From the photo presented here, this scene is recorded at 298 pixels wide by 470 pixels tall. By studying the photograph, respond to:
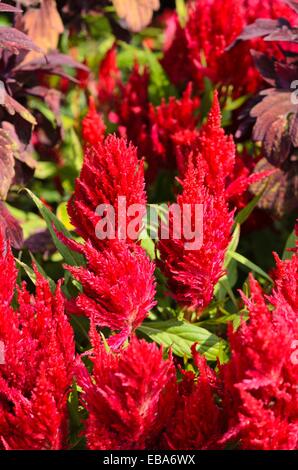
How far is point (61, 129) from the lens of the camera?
1.91 metres

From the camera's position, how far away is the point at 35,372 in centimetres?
108

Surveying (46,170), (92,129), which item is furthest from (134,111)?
(46,170)

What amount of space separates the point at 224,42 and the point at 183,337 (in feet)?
2.77

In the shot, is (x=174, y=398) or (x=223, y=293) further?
(x=223, y=293)

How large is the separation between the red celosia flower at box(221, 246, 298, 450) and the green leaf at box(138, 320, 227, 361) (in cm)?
26

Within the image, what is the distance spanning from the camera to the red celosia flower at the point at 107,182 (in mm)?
1141

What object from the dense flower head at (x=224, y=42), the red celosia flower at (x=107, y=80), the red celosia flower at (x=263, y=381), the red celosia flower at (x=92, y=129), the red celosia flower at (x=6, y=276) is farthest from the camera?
the red celosia flower at (x=107, y=80)

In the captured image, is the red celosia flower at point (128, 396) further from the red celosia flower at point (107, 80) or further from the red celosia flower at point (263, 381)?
the red celosia flower at point (107, 80)

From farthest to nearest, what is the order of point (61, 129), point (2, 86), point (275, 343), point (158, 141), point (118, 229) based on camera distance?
point (61, 129)
point (158, 141)
point (2, 86)
point (118, 229)
point (275, 343)

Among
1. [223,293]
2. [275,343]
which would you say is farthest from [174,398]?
[223,293]

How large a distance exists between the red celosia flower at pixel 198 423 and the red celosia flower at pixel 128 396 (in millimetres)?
24

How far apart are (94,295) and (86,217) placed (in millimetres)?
140

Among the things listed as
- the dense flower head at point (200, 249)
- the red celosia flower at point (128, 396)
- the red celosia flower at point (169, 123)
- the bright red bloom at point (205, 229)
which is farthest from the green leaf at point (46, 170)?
the red celosia flower at point (128, 396)

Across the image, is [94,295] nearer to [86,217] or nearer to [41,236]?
[86,217]
